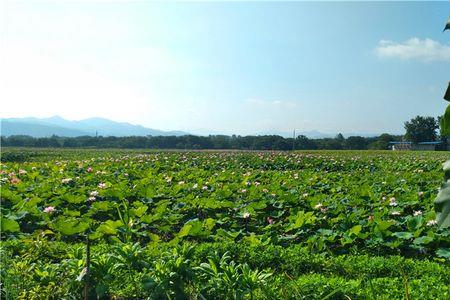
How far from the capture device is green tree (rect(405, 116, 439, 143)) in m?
74.3

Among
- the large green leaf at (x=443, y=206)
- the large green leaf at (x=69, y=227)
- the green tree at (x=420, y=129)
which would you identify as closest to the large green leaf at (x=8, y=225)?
the large green leaf at (x=69, y=227)

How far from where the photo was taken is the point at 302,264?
4422 millimetres

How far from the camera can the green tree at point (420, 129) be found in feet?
244

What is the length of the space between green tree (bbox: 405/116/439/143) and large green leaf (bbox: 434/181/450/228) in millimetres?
80247

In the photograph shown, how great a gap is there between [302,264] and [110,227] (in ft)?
7.68

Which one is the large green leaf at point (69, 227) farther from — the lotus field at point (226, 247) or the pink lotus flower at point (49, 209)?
the pink lotus flower at point (49, 209)

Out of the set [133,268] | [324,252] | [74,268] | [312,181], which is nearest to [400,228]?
[324,252]

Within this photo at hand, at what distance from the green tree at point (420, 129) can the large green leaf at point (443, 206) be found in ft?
263

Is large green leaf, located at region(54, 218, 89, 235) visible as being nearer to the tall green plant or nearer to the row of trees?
the tall green plant

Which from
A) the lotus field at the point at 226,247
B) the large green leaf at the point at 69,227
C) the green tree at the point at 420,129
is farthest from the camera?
the green tree at the point at 420,129

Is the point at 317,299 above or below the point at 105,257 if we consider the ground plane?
below

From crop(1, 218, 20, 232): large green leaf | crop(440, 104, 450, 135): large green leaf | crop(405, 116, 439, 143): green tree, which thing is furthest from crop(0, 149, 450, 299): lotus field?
crop(405, 116, 439, 143): green tree

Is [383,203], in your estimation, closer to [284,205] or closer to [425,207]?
[425,207]

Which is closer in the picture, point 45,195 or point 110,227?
point 110,227
